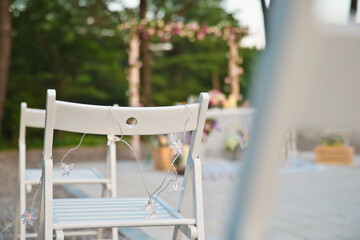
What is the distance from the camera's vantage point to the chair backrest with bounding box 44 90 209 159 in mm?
1697

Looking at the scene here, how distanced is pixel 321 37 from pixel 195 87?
2192cm

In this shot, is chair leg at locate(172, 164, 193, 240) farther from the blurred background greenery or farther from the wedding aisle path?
the blurred background greenery

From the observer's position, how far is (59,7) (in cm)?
1557

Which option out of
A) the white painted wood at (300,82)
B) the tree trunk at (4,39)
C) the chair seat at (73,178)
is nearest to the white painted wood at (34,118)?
the chair seat at (73,178)

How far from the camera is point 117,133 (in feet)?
5.81

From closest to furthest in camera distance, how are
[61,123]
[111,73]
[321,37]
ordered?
[321,37]
[61,123]
[111,73]

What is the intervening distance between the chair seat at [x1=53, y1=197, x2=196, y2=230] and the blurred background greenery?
873cm

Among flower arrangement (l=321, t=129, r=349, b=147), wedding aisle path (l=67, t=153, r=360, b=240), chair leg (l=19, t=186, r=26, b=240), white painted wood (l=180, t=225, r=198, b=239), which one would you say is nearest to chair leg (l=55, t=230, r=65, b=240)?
white painted wood (l=180, t=225, r=198, b=239)

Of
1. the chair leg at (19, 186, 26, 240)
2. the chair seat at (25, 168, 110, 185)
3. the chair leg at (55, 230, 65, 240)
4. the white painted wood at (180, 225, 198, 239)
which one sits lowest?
the chair leg at (19, 186, 26, 240)

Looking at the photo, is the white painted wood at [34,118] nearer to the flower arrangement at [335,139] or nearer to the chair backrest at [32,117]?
the chair backrest at [32,117]

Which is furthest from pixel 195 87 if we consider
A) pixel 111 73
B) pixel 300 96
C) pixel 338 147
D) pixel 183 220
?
pixel 300 96

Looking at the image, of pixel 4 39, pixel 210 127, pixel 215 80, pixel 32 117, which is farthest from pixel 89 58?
pixel 32 117

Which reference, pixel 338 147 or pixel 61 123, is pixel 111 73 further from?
pixel 61 123

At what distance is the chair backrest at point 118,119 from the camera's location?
1697 mm
